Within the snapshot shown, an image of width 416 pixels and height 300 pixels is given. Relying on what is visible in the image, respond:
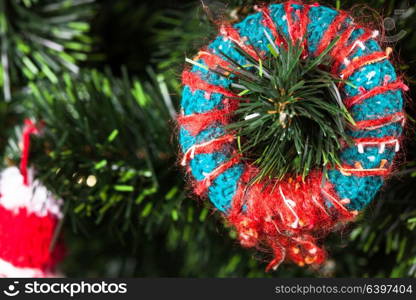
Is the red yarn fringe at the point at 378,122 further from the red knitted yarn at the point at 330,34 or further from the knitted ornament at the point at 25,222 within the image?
the knitted ornament at the point at 25,222

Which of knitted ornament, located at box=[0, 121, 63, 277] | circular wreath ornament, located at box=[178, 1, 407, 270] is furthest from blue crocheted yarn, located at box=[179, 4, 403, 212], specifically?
knitted ornament, located at box=[0, 121, 63, 277]

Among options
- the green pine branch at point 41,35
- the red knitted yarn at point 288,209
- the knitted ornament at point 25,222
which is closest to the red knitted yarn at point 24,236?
the knitted ornament at point 25,222

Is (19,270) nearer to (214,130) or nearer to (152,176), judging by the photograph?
(152,176)

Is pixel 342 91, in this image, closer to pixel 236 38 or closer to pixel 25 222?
pixel 236 38

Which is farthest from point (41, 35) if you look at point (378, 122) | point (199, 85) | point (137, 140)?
point (378, 122)

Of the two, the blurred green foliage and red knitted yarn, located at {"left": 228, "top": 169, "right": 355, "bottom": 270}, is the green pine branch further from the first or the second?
red knitted yarn, located at {"left": 228, "top": 169, "right": 355, "bottom": 270}
